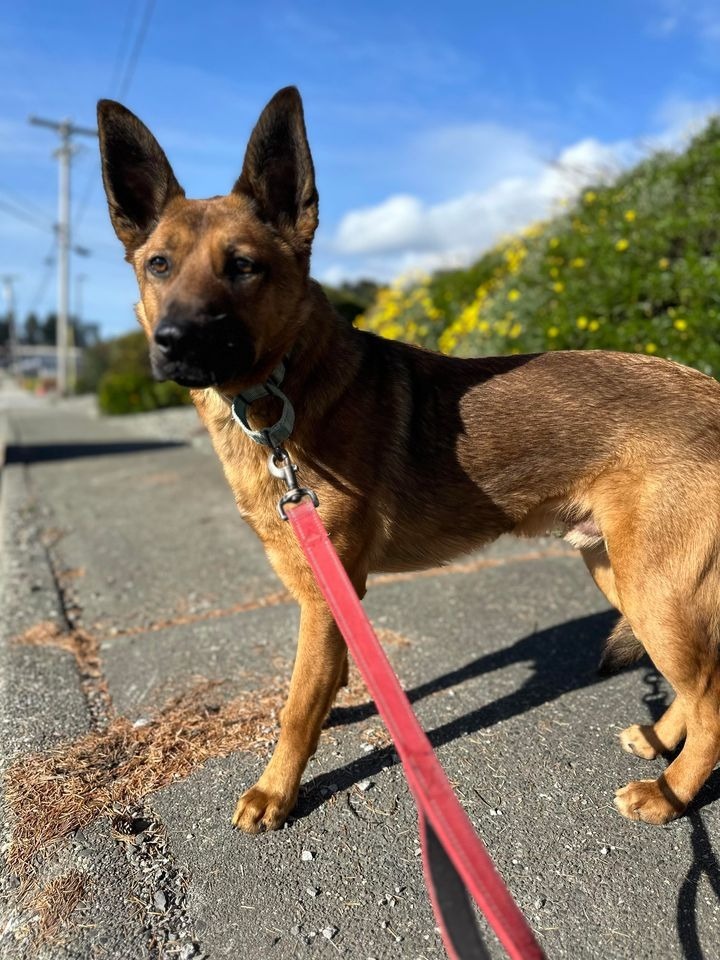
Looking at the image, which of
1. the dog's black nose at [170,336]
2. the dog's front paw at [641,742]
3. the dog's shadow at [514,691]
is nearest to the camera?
the dog's black nose at [170,336]

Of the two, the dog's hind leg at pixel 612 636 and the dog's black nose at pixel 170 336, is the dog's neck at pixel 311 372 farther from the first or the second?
the dog's hind leg at pixel 612 636

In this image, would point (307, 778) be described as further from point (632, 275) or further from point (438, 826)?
point (632, 275)

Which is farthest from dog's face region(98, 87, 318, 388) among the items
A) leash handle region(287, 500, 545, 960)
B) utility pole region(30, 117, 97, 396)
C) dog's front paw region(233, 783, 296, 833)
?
utility pole region(30, 117, 97, 396)

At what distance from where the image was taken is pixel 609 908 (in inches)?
84.2

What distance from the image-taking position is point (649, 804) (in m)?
2.56

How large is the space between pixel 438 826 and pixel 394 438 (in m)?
1.74

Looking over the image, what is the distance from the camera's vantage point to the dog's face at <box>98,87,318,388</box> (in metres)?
2.31

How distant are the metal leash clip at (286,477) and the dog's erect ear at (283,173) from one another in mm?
863

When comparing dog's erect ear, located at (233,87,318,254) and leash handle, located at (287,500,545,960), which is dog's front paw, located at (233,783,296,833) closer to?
leash handle, located at (287,500,545,960)

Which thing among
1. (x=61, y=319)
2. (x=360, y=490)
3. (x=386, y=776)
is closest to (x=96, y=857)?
(x=386, y=776)

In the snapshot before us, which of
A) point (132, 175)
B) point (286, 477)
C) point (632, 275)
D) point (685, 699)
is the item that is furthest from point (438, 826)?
point (632, 275)

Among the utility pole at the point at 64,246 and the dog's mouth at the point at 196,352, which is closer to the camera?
the dog's mouth at the point at 196,352

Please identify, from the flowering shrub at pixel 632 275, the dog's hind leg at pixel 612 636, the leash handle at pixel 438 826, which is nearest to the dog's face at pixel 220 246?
the leash handle at pixel 438 826

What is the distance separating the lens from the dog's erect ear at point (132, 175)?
9.02ft
